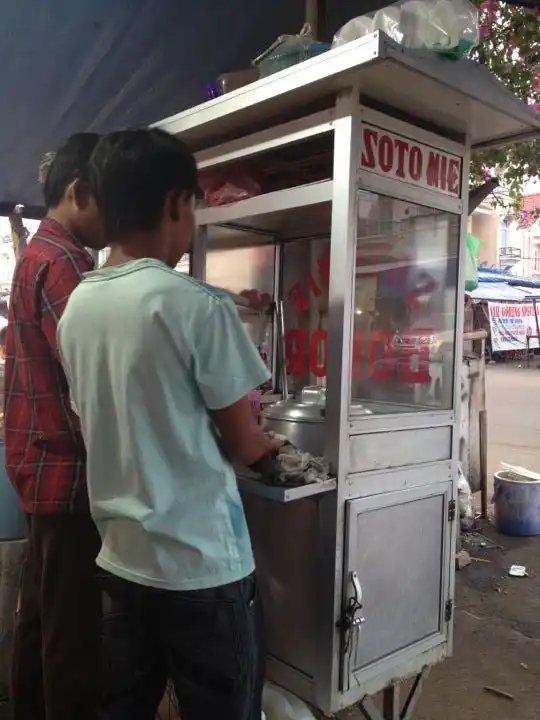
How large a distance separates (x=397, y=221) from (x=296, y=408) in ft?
2.30

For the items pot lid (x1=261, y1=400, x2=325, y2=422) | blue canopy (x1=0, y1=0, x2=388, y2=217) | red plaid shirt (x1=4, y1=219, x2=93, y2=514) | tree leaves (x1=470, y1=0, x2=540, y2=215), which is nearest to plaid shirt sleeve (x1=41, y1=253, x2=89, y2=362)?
red plaid shirt (x1=4, y1=219, x2=93, y2=514)

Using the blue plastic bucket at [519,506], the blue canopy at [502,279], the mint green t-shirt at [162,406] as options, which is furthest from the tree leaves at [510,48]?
the blue canopy at [502,279]

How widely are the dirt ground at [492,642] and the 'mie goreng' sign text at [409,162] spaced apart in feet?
6.15

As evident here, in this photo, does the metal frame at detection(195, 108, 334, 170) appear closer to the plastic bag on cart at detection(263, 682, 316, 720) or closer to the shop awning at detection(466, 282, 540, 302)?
the plastic bag on cart at detection(263, 682, 316, 720)

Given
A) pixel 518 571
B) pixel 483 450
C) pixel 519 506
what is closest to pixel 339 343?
pixel 518 571

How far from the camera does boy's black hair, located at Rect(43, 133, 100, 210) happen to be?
1588 mm

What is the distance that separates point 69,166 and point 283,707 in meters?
1.61

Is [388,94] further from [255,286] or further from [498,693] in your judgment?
[498,693]

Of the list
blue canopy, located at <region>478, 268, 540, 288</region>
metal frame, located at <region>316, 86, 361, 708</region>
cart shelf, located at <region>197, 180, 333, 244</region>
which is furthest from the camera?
blue canopy, located at <region>478, 268, 540, 288</region>

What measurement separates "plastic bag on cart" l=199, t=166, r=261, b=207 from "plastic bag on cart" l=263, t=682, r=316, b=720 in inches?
62.1

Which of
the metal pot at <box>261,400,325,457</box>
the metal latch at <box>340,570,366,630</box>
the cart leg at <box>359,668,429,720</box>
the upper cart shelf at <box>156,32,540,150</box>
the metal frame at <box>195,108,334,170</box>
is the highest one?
the upper cart shelf at <box>156,32,540,150</box>

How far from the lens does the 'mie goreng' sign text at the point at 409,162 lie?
183 cm

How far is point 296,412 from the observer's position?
1980mm

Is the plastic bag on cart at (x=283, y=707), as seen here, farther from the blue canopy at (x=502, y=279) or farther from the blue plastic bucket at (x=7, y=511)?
the blue canopy at (x=502, y=279)
